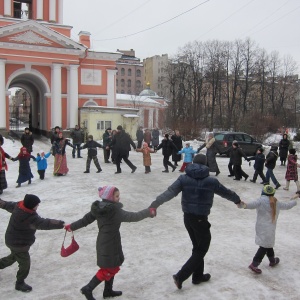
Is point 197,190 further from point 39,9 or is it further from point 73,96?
point 39,9

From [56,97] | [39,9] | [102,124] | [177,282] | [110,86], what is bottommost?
[177,282]

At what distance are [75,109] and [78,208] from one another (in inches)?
997

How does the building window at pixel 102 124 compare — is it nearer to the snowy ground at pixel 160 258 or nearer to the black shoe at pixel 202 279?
the snowy ground at pixel 160 258

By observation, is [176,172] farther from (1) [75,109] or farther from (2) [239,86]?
(2) [239,86]

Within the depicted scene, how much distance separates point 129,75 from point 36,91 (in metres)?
75.0

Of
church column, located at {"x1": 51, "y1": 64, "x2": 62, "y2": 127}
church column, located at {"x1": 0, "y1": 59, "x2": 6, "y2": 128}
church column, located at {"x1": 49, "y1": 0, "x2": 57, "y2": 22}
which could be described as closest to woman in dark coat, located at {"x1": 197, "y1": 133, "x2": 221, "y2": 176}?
church column, located at {"x1": 51, "y1": 64, "x2": 62, "y2": 127}

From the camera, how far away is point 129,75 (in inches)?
4451

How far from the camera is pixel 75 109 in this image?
1329 inches

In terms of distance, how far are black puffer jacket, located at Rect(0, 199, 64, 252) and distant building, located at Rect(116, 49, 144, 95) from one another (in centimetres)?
10744

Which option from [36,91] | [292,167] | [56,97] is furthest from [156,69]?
[292,167]

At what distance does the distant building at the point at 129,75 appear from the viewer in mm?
112188

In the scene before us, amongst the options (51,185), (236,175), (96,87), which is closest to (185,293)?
(51,185)

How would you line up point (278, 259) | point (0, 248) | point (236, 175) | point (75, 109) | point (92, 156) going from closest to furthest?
1. point (278, 259)
2. point (0, 248)
3. point (236, 175)
4. point (92, 156)
5. point (75, 109)

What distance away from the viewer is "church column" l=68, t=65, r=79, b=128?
33438mm
